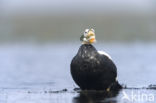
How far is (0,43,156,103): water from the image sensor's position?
2000 cm

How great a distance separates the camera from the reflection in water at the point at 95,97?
62.9 feet

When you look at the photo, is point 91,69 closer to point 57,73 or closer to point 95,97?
point 95,97

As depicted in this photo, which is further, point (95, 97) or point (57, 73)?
point (57, 73)

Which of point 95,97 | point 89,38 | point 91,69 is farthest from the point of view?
point 89,38

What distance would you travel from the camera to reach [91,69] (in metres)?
20.7

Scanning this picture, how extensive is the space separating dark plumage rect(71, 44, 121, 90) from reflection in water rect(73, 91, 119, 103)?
10.3 inches

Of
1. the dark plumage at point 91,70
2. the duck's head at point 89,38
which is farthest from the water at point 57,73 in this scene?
the duck's head at point 89,38

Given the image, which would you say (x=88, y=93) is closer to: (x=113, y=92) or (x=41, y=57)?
(x=113, y=92)

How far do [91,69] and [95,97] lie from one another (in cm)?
111

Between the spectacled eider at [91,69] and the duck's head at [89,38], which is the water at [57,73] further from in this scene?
the duck's head at [89,38]

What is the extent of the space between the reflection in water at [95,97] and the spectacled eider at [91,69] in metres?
0.27

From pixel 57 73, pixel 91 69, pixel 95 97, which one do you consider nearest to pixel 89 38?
pixel 91 69

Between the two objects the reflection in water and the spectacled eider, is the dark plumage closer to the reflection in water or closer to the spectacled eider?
the spectacled eider

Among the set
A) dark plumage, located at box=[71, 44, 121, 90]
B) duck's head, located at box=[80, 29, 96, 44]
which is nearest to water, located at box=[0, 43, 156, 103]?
dark plumage, located at box=[71, 44, 121, 90]
